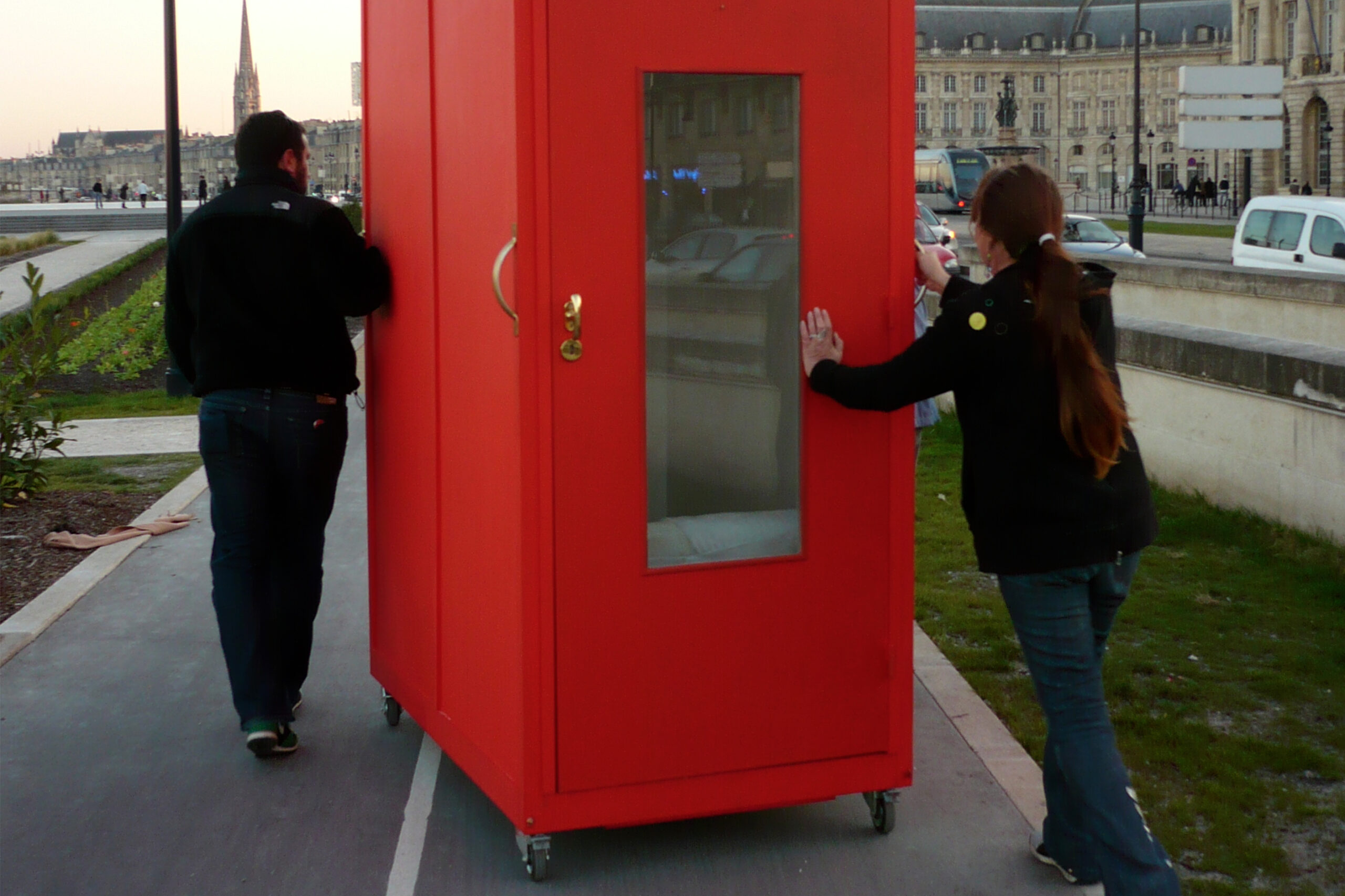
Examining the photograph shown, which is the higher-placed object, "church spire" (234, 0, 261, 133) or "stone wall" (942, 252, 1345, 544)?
"church spire" (234, 0, 261, 133)

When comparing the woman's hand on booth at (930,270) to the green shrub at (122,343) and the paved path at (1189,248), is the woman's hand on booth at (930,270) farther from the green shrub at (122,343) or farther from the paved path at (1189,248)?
the paved path at (1189,248)

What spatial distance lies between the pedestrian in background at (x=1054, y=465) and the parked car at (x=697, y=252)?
54cm

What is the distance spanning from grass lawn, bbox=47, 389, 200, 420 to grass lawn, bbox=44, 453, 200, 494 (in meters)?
2.55

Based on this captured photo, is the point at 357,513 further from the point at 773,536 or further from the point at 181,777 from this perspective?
the point at 773,536

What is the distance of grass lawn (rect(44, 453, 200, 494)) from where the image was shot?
941 cm

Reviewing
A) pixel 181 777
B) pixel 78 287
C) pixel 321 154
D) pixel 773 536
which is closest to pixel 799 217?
pixel 773 536

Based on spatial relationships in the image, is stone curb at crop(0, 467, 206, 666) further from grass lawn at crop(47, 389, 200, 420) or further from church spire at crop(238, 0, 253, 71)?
church spire at crop(238, 0, 253, 71)

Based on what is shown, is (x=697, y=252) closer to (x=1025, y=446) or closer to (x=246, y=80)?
(x=1025, y=446)

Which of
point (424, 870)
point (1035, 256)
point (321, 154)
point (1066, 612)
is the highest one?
point (321, 154)

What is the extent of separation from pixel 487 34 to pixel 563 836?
2.02 meters

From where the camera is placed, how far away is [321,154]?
181m

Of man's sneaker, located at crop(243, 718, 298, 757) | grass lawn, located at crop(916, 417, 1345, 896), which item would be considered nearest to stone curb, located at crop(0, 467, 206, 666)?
man's sneaker, located at crop(243, 718, 298, 757)

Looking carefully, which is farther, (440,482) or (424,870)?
(440,482)

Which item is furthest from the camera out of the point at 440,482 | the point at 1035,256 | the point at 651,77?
the point at 440,482
